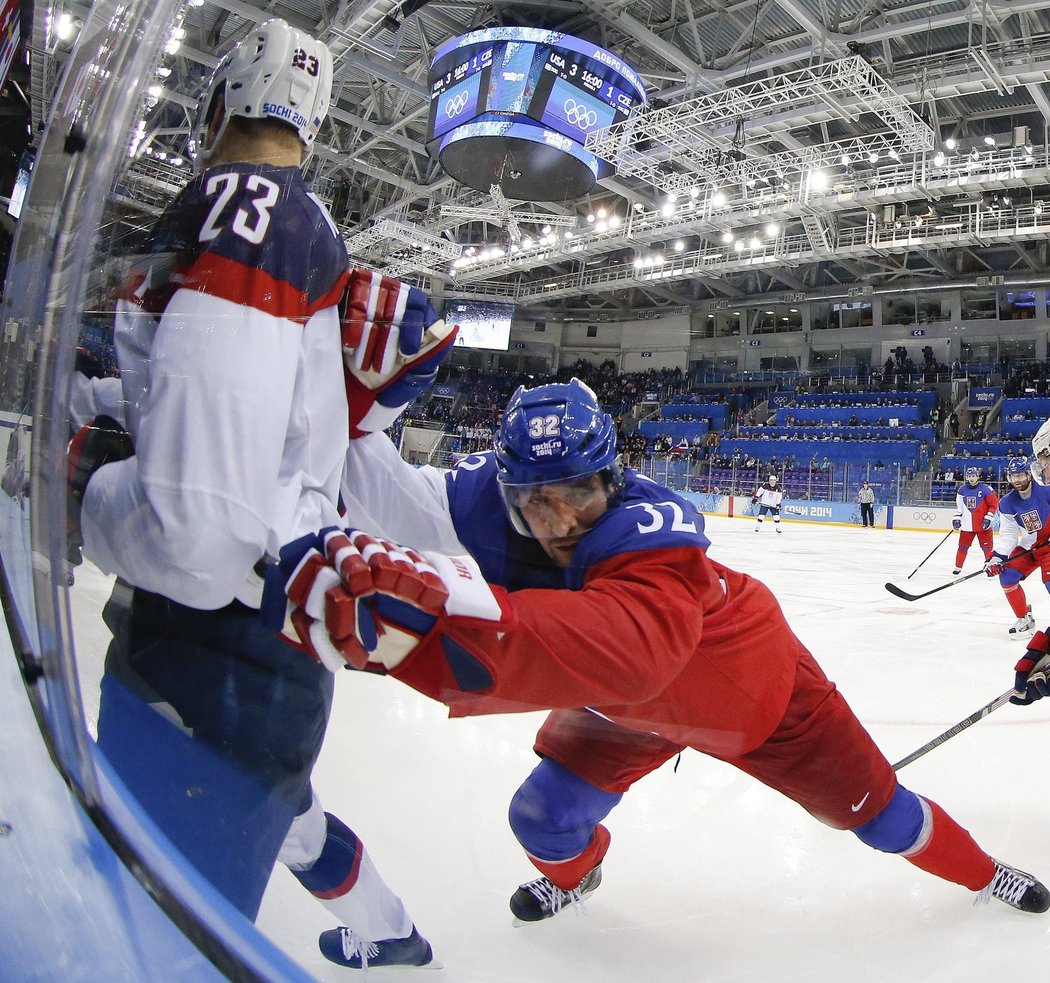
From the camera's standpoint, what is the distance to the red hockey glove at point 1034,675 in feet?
4.27

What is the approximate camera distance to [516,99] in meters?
0.71

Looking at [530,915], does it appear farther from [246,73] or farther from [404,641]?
[246,73]

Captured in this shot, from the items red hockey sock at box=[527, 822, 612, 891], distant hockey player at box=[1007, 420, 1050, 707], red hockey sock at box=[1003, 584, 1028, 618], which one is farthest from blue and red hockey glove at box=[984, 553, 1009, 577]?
red hockey sock at box=[527, 822, 612, 891]

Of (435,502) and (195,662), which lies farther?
(435,502)

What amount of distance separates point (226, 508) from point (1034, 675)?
1.50m

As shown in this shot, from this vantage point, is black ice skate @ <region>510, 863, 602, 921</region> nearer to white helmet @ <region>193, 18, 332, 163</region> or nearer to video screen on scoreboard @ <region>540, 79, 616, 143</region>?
white helmet @ <region>193, 18, 332, 163</region>

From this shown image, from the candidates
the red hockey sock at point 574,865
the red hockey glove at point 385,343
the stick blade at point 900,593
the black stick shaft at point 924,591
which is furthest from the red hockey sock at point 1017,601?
the red hockey glove at point 385,343

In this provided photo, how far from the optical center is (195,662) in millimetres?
397

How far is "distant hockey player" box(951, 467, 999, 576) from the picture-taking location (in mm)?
3808

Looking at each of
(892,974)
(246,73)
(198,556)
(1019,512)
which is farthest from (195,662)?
(1019,512)

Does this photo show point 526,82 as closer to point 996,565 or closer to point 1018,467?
point 1018,467

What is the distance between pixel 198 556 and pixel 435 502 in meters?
0.27

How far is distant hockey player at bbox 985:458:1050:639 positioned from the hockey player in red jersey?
10.9ft

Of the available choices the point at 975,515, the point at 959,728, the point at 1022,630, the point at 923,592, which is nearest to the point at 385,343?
the point at 959,728
